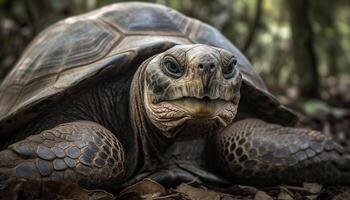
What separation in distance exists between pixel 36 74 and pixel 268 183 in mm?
1566

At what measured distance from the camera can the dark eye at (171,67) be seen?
262cm

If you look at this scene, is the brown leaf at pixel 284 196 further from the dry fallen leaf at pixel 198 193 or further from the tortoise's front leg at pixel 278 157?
the dry fallen leaf at pixel 198 193

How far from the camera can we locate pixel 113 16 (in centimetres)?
347

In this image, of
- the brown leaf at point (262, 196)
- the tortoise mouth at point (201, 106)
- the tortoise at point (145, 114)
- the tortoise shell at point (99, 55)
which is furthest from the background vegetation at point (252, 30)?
the tortoise mouth at point (201, 106)

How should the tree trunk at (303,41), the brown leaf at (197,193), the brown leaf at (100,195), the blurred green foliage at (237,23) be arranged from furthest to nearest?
the tree trunk at (303,41)
the blurred green foliage at (237,23)
the brown leaf at (197,193)
the brown leaf at (100,195)

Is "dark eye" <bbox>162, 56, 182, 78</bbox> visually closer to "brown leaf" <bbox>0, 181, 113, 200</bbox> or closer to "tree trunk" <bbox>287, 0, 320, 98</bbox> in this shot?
"brown leaf" <bbox>0, 181, 113, 200</bbox>

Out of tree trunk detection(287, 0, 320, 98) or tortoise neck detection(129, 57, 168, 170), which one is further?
tree trunk detection(287, 0, 320, 98)

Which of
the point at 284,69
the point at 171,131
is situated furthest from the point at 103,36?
the point at 284,69

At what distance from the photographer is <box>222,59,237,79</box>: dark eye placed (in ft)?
8.66

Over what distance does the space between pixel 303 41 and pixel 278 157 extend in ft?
13.3

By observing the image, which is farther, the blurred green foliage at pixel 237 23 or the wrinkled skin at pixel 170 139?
the blurred green foliage at pixel 237 23

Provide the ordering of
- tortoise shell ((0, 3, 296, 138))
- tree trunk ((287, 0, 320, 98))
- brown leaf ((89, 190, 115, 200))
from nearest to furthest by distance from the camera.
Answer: brown leaf ((89, 190, 115, 200)) < tortoise shell ((0, 3, 296, 138)) < tree trunk ((287, 0, 320, 98))

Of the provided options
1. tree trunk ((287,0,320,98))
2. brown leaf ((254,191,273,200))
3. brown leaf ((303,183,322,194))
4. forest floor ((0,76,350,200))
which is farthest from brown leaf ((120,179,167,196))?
tree trunk ((287,0,320,98))

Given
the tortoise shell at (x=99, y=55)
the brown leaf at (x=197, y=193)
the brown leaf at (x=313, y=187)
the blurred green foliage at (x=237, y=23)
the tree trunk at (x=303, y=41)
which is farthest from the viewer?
the tree trunk at (x=303, y=41)
